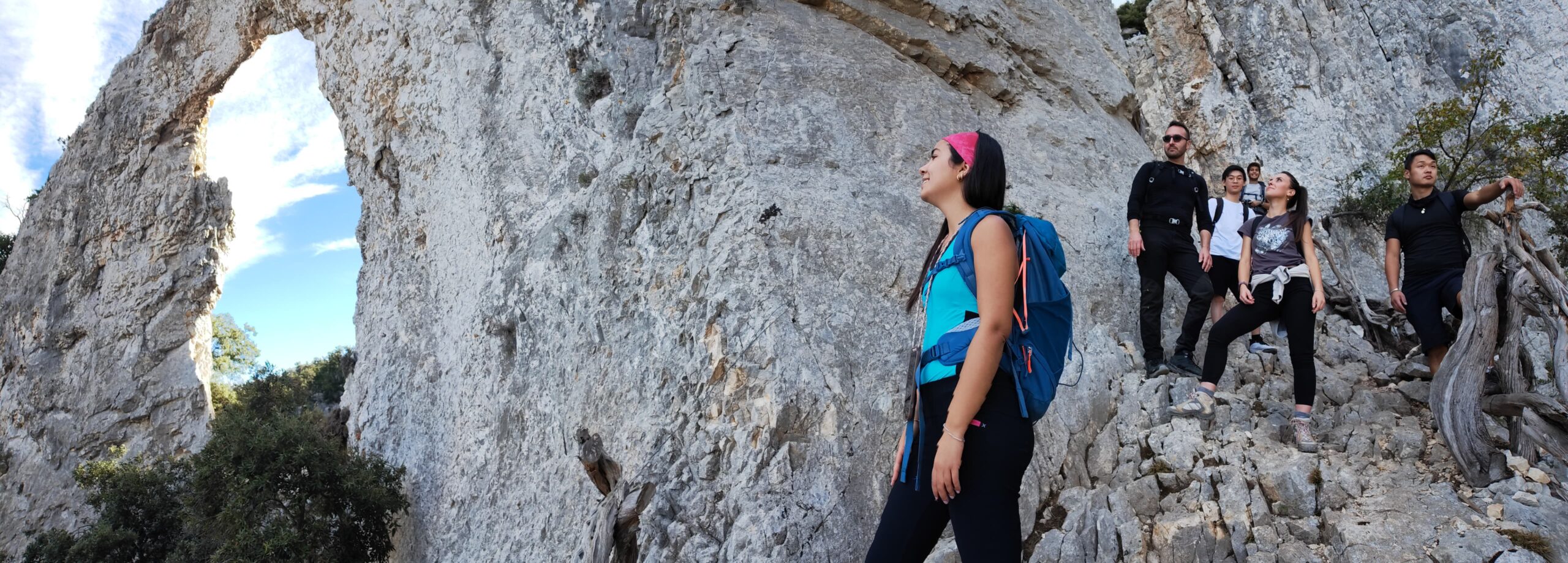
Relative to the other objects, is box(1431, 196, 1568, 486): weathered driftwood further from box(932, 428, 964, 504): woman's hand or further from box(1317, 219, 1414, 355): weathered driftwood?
box(932, 428, 964, 504): woman's hand

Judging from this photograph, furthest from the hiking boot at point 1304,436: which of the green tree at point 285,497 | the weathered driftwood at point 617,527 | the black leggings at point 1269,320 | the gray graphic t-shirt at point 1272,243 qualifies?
the green tree at point 285,497

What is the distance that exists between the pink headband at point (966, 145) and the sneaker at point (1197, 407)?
112 inches

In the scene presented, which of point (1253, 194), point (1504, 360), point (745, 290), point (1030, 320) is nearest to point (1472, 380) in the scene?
point (1504, 360)

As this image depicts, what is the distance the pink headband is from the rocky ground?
85.6 inches

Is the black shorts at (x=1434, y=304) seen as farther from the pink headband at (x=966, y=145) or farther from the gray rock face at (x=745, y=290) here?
the pink headband at (x=966, y=145)

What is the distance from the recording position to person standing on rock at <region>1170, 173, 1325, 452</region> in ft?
14.7

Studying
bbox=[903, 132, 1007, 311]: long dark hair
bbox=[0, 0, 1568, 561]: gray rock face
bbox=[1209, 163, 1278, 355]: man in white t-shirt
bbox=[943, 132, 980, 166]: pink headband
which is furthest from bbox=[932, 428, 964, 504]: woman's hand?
bbox=[1209, 163, 1278, 355]: man in white t-shirt

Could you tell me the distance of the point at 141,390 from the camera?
1614 cm

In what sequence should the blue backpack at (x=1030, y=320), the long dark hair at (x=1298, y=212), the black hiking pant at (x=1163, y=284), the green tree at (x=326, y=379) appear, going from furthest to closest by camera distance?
the green tree at (x=326, y=379) < the black hiking pant at (x=1163, y=284) < the long dark hair at (x=1298, y=212) < the blue backpack at (x=1030, y=320)

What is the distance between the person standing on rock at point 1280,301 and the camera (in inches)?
176

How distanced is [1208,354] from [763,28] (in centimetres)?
364

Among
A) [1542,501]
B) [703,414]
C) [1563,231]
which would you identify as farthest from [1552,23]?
[703,414]

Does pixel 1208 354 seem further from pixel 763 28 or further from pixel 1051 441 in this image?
pixel 763 28

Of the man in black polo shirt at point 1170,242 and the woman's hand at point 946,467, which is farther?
the man in black polo shirt at point 1170,242
